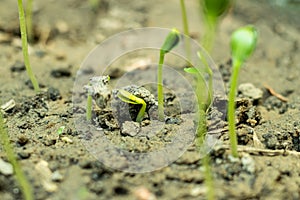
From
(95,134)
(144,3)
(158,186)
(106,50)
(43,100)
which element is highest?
(144,3)

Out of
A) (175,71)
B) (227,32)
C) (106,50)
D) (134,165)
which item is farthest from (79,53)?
(134,165)

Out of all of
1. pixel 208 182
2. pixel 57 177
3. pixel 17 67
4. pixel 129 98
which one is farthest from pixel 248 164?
pixel 17 67

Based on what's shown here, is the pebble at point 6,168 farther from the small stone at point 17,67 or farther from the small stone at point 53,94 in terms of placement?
the small stone at point 17,67

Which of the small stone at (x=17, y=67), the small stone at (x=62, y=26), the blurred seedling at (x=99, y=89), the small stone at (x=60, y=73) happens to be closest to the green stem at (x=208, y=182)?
the blurred seedling at (x=99, y=89)

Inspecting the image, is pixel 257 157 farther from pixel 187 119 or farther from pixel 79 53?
pixel 79 53

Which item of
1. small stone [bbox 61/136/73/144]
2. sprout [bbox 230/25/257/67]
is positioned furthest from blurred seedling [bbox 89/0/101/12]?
sprout [bbox 230/25/257/67]

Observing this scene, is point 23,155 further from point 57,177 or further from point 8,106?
point 8,106

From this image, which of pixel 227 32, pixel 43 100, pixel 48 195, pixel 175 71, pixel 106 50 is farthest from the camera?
pixel 227 32

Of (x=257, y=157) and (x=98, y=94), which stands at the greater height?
(x=98, y=94)

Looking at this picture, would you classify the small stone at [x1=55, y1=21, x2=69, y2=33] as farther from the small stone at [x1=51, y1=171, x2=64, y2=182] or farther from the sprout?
the sprout
